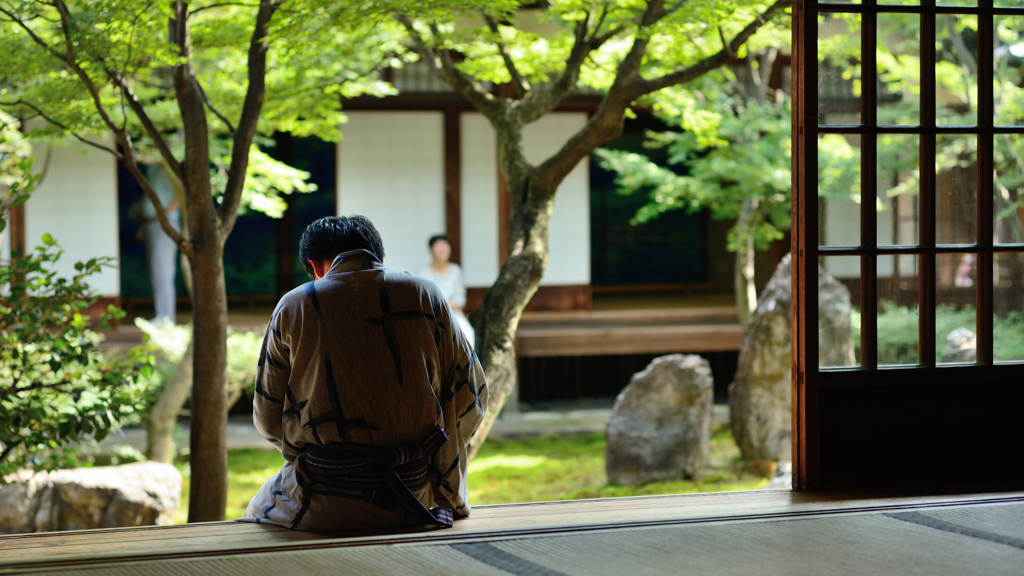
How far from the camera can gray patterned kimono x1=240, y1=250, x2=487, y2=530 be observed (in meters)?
2.45

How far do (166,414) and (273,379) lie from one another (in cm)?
476

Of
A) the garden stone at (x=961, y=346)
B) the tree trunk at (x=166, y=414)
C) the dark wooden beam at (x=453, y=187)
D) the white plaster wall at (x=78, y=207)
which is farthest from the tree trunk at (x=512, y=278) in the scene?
the white plaster wall at (x=78, y=207)

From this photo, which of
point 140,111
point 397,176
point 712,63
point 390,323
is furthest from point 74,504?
point 397,176

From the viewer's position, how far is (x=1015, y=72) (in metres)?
4.16

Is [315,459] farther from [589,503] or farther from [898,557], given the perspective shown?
[898,557]

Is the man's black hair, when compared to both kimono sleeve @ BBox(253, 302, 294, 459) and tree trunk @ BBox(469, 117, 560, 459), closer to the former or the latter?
kimono sleeve @ BBox(253, 302, 294, 459)

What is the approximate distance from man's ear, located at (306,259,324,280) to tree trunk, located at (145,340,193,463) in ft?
14.4

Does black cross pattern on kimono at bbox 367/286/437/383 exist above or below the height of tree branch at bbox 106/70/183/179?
below

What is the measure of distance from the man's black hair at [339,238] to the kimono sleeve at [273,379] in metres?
0.20

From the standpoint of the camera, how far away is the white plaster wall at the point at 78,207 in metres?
8.72

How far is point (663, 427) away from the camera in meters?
6.68

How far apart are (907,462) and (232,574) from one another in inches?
95.1

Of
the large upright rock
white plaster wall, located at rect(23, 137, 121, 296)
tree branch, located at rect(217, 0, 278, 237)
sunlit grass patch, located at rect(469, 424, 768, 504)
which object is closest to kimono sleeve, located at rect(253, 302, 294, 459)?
tree branch, located at rect(217, 0, 278, 237)

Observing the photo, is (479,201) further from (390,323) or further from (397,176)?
(390,323)
